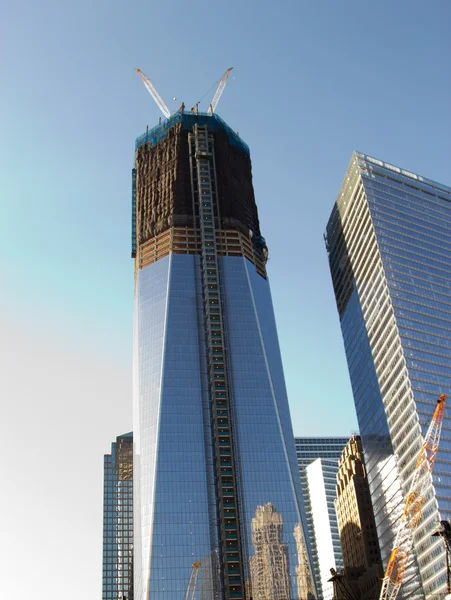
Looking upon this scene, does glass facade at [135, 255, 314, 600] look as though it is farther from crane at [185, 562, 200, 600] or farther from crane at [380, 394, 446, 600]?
crane at [380, 394, 446, 600]

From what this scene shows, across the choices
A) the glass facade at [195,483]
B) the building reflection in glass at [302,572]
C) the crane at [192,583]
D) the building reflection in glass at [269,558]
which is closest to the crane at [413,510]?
the building reflection in glass at [302,572]

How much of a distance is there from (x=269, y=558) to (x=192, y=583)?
1938cm

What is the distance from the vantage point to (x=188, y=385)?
199 meters

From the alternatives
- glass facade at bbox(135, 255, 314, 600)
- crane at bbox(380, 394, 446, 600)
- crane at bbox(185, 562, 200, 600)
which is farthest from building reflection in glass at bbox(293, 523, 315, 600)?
crane at bbox(185, 562, 200, 600)

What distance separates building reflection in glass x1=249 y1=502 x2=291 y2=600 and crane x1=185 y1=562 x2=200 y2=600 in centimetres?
1326

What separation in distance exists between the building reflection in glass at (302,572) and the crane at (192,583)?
24.1m

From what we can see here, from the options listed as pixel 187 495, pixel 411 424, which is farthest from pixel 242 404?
pixel 411 424

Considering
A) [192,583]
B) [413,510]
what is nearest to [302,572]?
[192,583]

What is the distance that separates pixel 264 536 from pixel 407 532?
34.4 m

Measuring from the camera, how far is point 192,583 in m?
172

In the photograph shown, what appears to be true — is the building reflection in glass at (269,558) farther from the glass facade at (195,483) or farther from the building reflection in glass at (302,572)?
the building reflection in glass at (302,572)

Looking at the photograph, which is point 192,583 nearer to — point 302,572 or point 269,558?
point 269,558

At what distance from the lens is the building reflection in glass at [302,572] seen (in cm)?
17288

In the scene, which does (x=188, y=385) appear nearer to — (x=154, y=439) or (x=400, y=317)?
(x=154, y=439)
